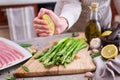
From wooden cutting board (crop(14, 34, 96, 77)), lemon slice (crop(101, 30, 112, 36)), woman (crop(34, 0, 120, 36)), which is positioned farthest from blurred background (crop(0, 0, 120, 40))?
wooden cutting board (crop(14, 34, 96, 77))

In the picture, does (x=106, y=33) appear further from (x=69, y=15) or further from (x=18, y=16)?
(x=18, y=16)

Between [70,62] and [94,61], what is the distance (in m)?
0.09

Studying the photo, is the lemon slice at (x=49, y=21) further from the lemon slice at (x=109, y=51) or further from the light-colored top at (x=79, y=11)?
the lemon slice at (x=109, y=51)

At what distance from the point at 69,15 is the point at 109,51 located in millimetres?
324

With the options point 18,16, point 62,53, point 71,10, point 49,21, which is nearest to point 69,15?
point 71,10

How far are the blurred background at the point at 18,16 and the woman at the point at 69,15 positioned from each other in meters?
0.83

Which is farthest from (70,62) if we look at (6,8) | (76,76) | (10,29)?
(6,8)

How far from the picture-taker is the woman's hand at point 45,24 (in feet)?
3.04

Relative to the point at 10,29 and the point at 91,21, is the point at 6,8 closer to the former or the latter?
the point at 10,29

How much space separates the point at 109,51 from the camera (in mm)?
869

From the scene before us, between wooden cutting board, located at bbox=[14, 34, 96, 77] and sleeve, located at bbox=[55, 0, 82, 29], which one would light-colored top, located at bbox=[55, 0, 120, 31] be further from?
wooden cutting board, located at bbox=[14, 34, 96, 77]

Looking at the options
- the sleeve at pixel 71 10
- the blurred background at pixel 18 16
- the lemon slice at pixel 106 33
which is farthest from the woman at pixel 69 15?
the blurred background at pixel 18 16

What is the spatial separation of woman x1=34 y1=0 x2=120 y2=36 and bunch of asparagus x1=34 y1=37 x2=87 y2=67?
87 millimetres

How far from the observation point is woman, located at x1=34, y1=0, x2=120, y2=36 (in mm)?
943
